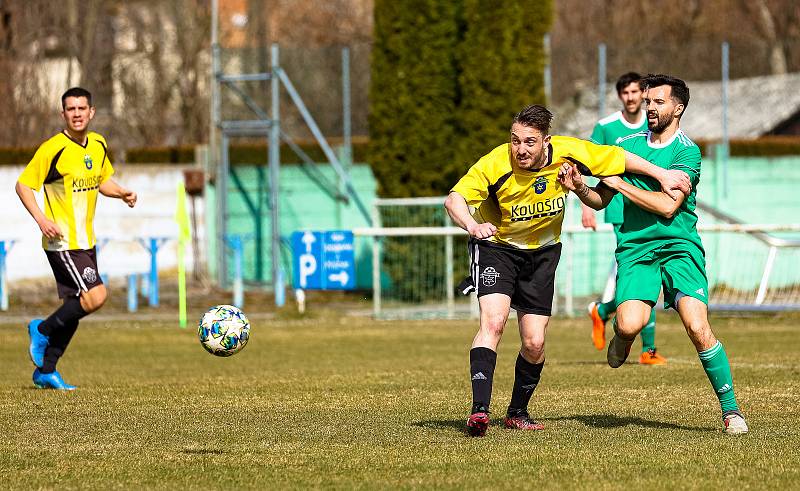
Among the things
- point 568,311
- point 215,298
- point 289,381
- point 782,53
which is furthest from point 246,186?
point 289,381

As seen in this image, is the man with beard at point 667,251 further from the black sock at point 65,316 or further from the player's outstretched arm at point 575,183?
the black sock at point 65,316

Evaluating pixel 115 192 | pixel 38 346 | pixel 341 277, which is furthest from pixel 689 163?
pixel 341 277

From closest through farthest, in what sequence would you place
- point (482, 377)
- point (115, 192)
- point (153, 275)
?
point (482, 377) < point (115, 192) < point (153, 275)

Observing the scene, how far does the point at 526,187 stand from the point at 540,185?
9cm

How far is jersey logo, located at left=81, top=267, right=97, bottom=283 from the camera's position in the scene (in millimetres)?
11438

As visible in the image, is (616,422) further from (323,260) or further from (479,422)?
(323,260)

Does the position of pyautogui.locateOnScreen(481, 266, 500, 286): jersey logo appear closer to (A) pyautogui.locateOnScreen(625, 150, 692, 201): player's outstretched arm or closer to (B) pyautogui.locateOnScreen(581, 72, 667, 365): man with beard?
(A) pyautogui.locateOnScreen(625, 150, 692, 201): player's outstretched arm

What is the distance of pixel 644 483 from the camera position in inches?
263

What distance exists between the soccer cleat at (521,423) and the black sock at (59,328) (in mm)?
4202

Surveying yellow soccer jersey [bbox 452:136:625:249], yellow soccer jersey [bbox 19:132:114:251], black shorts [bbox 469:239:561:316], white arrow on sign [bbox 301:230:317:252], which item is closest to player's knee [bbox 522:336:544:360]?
black shorts [bbox 469:239:561:316]

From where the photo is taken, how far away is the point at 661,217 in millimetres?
8430

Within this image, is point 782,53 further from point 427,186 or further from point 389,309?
point 389,309

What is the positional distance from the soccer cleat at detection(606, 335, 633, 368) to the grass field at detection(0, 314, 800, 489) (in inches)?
15.6

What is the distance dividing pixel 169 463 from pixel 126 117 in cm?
2398
